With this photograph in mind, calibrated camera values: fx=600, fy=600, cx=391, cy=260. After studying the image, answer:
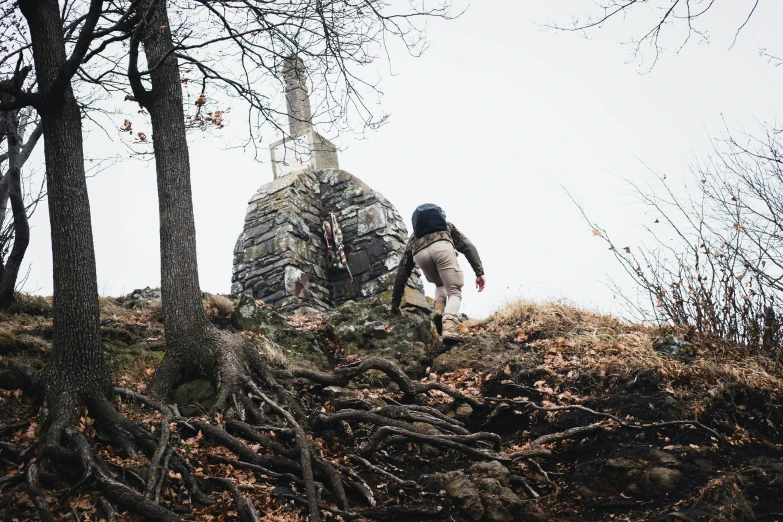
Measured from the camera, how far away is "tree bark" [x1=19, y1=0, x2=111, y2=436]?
479 centimetres

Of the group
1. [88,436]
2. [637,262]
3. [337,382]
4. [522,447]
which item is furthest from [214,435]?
[637,262]

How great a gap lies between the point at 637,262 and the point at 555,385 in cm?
214

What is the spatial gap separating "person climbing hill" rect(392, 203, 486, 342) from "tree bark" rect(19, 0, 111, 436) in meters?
4.16

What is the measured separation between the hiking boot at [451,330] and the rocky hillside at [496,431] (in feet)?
0.55

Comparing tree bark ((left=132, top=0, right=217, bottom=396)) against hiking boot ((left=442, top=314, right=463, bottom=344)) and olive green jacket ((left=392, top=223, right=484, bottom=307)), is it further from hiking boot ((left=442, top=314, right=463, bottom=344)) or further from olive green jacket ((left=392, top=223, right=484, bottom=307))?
hiking boot ((left=442, top=314, right=463, bottom=344))

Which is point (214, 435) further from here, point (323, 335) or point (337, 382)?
point (323, 335)

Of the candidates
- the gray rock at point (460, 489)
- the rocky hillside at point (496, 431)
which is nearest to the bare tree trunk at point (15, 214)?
the rocky hillside at point (496, 431)

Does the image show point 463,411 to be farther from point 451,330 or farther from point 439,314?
point 451,330

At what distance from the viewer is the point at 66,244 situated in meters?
5.04

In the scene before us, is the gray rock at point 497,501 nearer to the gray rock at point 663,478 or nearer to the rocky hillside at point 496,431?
the rocky hillside at point 496,431

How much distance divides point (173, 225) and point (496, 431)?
4.09 meters

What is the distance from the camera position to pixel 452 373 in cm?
738

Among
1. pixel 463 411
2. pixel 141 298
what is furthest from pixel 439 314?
pixel 141 298

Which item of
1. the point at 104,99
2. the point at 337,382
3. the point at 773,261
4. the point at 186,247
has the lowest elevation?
the point at 337,382
